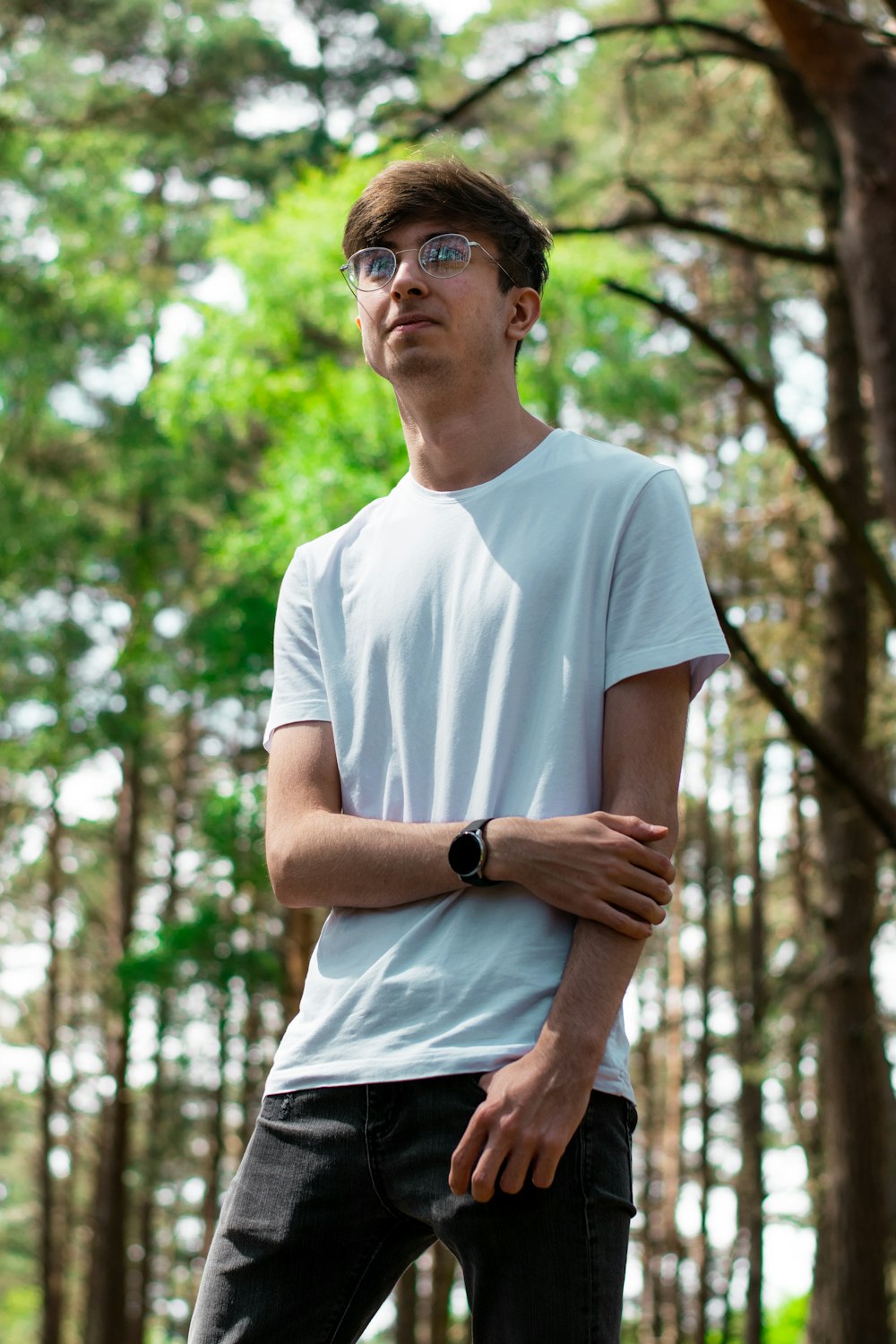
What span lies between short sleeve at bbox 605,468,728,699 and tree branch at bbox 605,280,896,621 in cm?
199

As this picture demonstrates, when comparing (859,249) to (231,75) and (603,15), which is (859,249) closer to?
(603,15)

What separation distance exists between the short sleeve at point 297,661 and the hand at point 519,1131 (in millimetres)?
A: 598

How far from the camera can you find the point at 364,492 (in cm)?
1241

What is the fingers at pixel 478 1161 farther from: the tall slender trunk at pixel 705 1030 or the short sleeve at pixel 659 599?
the tall slender trunk at pixel 705 1030

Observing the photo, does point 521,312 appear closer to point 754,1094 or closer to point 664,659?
point 664,659

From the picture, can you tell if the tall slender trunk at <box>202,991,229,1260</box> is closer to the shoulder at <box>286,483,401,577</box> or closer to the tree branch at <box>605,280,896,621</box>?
the tree branch at <box>605,280,896,621</box>

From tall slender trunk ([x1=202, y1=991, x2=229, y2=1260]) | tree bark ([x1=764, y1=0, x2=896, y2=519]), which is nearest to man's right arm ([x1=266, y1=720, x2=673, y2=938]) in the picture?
tree bark ([x1=764, y1=0, x2=896, y2=519])

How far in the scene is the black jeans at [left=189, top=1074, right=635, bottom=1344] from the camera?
4.90ft

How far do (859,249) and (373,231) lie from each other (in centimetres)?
362

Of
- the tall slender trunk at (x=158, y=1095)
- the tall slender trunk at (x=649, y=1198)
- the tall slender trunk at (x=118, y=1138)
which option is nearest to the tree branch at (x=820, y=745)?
the tall slender trunk at (x=118, y=1138)

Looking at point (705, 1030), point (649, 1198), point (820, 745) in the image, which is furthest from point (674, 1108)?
point (820, 745)

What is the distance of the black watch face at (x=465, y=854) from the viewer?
1.60m

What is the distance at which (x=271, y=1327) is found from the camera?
5.39 ft

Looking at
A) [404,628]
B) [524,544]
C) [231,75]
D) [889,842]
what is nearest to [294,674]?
[404,628]
